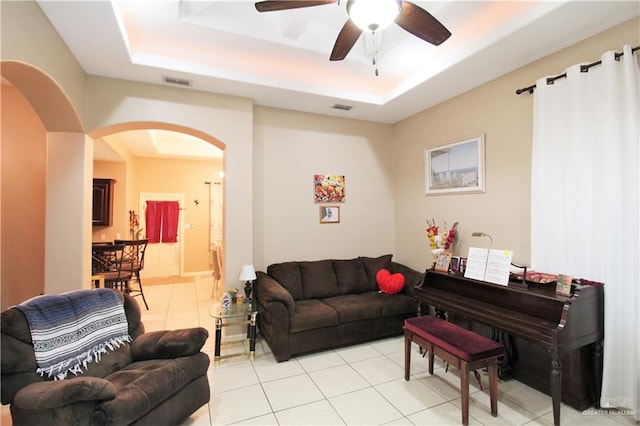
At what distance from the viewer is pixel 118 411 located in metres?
1.74

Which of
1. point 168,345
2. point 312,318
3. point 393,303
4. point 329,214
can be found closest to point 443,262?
point 393,303

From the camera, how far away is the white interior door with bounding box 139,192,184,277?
747cm

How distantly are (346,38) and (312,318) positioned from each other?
2.66 metres

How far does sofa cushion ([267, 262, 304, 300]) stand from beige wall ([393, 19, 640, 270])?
1.78m

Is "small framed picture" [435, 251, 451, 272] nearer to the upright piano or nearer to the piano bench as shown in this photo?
the upright piano

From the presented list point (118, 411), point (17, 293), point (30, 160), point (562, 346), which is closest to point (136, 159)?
point (30, 160)

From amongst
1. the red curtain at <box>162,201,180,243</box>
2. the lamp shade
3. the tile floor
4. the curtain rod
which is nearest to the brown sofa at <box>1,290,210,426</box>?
the tile floor

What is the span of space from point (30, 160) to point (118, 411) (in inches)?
141

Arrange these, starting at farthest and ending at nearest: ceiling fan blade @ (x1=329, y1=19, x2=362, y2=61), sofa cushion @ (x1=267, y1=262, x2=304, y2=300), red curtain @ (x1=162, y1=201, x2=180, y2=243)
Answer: red curtain @ (x1=162, y1=201, x2=180, y2=243) < sofa cushion @ (x1=267, y1=262, x2=304, y2=300) < ceiling fan blade @ (x1=329, y1=19, x2=362, y2=61)

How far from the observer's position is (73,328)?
2.12m

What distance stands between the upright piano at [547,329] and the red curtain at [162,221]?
22.0 feet

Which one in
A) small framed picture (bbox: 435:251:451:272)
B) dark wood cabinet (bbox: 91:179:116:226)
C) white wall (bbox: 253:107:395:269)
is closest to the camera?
small framed picture (bbox: 435:251:451:272)

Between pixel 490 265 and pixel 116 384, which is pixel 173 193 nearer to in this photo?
pixel 116 384

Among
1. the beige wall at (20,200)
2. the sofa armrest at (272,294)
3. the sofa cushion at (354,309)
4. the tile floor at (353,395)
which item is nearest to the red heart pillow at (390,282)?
the sofa cushion at (354,309)
